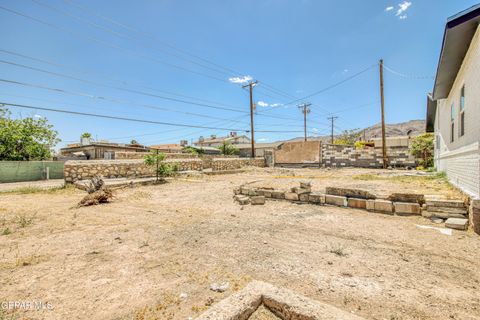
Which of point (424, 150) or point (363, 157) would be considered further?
point (363, 157)

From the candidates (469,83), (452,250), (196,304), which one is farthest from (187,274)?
(469,83)

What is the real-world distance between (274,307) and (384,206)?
14.2 ft

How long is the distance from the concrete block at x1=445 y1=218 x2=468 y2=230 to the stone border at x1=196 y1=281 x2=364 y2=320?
3614 millimetres

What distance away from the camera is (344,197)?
5.59 meters

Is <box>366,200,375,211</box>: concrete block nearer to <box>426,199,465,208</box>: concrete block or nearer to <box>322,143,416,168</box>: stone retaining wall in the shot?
<box>426,199,465,208</box>: concrete block

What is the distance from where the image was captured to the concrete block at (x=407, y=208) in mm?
4559

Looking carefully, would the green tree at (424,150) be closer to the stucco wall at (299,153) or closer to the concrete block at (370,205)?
the stucco wall at (299,153)

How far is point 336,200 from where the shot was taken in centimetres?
563

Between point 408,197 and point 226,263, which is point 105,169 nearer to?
point 226,263

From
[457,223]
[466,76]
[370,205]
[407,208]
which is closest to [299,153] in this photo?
[466,76]

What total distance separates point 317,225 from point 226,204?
2.87 m

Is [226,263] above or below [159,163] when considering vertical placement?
below

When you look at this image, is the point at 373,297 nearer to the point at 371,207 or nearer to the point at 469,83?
the point at 371,207

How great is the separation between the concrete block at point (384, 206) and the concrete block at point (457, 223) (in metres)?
0.99
